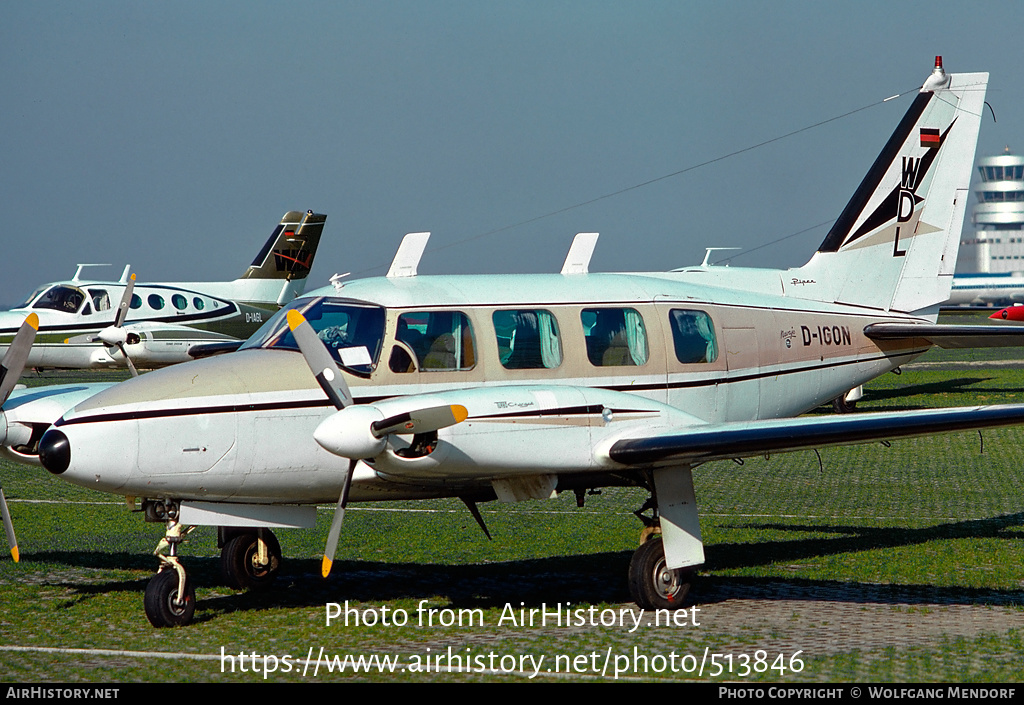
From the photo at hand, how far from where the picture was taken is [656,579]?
368 inches

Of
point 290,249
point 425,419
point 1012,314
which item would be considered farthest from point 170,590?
point 1012,314

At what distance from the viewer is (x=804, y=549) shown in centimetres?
1218

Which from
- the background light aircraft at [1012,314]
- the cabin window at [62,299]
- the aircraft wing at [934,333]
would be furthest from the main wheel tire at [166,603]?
the background light aircraft at [1012,314]

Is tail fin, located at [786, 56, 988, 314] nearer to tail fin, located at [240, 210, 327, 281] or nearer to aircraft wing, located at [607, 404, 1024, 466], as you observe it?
aircraft wing, located at [607, 404, 1024, 466]

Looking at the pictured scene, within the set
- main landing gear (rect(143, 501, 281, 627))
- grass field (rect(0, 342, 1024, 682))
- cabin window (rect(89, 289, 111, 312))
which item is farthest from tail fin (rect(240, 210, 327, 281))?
main landing gear (rect(143, 501, 281, 627))

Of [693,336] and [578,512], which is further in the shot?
[578,512]

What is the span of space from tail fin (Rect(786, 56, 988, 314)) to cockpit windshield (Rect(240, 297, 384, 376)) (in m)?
6.36

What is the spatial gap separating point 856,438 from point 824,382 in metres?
3.47

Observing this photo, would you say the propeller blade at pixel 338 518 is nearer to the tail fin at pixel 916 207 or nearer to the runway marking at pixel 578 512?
the runway marking at pixel 578 512

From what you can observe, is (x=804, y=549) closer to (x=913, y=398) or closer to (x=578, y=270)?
(x=578, y=270)

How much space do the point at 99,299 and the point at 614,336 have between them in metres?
26.3

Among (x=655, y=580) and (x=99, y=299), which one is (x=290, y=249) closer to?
(x=99, y=299)

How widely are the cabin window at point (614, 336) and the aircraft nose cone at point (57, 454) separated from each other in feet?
14.4

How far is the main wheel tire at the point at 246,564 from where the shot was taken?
1017 cm
